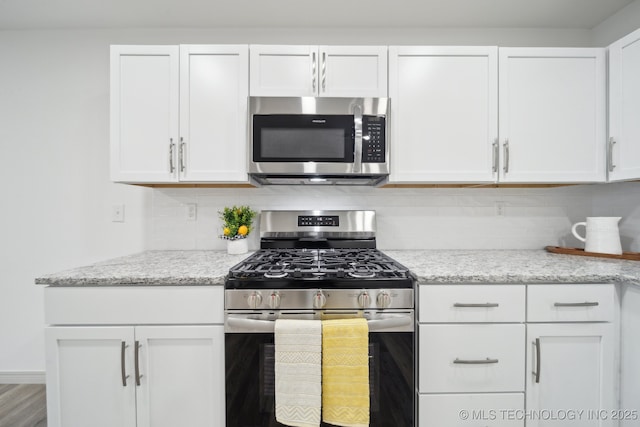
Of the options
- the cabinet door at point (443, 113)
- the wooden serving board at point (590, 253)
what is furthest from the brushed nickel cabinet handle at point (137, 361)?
the wooden serving board at point (590, 253)

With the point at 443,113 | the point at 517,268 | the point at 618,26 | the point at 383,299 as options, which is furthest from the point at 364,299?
the point at 618,26

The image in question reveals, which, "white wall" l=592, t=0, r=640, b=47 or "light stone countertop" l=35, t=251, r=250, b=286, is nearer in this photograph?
"light stone countertop" l=35, t=251, r=250, b=286

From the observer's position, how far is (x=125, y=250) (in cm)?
212

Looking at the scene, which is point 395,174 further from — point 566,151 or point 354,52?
point 566,151

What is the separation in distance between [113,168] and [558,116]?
2.56 meters

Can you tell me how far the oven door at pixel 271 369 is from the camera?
1.31 m

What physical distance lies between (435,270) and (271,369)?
86 centimetres

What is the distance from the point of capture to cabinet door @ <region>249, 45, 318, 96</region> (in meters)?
1.69

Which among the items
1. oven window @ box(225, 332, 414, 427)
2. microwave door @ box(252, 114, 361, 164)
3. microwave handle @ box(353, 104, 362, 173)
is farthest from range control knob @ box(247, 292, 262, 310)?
microwave handle @ box(353, 104, 362, 173)

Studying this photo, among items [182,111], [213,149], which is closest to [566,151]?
[213,149]

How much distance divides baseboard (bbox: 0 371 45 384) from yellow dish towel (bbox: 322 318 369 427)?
217 cm

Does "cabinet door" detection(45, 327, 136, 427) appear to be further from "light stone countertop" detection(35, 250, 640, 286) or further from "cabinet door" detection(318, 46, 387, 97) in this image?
"cabinet door" detection(318, 46, 387, 97)

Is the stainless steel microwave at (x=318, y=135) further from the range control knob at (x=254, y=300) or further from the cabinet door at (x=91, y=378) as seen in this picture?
the cabinet door at (x=91, y=378)

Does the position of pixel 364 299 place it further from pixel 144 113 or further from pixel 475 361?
pixel 144 113
